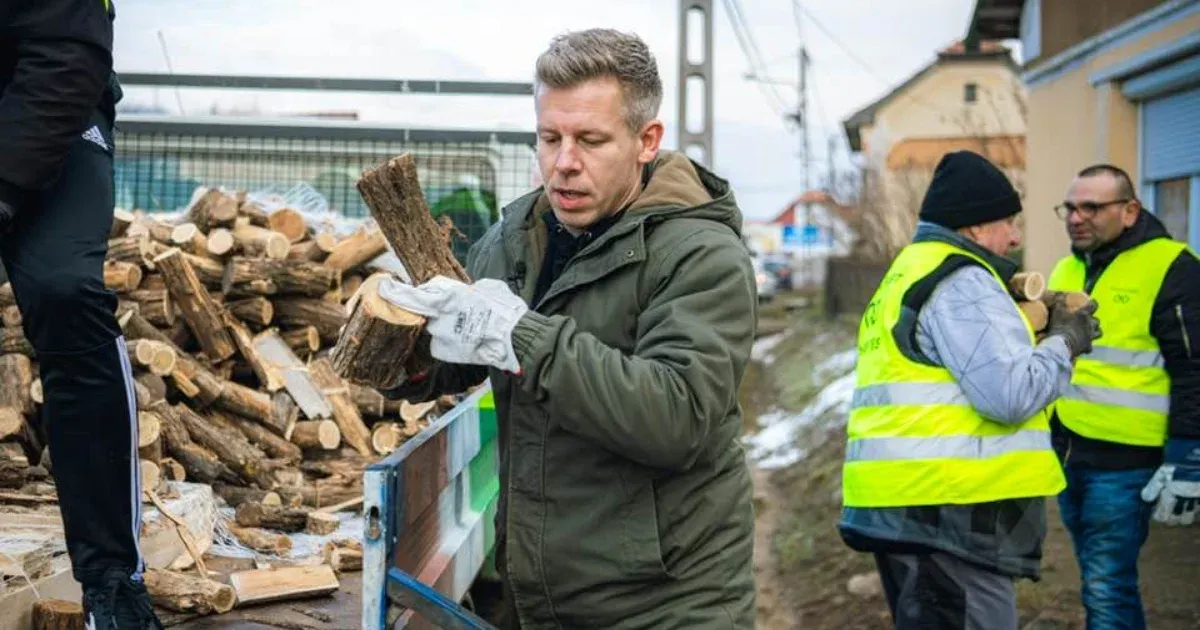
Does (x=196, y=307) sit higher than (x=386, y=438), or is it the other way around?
(x=196, y=307)

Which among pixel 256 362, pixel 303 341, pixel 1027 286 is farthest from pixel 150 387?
pixel 1027 286

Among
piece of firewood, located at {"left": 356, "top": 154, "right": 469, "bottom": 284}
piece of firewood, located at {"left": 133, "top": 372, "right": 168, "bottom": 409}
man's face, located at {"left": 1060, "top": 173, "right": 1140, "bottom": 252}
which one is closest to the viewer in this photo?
piece of firewood, located at {"left": 356, "top": 154, "right": 469, "bottom": 284}

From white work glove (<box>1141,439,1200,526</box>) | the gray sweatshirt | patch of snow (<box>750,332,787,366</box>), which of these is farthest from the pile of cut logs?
patch of snow (<box>750,332,787,366</box>)

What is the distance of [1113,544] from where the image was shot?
5.43m

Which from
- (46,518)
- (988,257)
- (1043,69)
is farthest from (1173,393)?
(1043,69)

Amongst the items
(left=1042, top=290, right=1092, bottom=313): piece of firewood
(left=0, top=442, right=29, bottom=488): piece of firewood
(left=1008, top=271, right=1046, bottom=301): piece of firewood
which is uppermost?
(left=1008, top=271, right=1046, bottom=301): piece of firewood

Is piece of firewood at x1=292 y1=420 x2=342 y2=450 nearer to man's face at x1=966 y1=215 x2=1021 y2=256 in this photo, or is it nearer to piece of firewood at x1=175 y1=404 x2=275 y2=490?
piece of firewood at x1=175 y1=404 x2=275 y2=490

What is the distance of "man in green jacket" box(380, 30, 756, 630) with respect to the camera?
2.36m

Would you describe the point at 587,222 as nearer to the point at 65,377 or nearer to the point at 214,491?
the point at 65,377

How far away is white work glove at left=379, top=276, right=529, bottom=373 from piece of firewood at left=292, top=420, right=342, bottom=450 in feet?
10.9

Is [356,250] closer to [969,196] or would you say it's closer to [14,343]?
[14,343]

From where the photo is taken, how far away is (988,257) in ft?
14.8

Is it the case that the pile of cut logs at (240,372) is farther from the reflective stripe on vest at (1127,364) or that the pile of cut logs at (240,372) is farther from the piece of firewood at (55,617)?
the reflective stripe on vest at (1127,364)

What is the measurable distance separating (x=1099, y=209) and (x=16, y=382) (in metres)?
4.36
